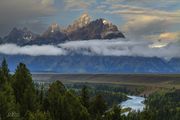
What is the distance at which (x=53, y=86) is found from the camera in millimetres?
97438

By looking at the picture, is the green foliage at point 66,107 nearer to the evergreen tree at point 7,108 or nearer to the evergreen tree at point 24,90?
the evergreen tree at point 24,90

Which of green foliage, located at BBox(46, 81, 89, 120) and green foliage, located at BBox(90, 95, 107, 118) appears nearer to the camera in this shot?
green foliage, located at BBox(46, 81, 89, 120)

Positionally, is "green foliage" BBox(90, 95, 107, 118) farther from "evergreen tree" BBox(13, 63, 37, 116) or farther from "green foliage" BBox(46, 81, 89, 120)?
"evergreen tree" BBox(13, 63, 37, 116)

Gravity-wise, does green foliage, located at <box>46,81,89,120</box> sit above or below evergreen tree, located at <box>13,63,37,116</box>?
below

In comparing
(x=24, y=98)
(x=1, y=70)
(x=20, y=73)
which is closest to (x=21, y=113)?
(x=24, y=98)

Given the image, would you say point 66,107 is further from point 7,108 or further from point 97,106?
point 7,108

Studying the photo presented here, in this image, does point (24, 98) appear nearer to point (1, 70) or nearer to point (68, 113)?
point (68, 113)

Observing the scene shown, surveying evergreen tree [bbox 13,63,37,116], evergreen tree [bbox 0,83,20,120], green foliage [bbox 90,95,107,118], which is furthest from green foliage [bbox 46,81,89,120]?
evergreen tree [bbox 0,83,20,120]

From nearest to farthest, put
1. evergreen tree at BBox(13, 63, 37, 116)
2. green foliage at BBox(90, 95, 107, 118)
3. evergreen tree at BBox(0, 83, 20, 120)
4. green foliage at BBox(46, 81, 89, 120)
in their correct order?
evergreen tree at BBox(0, 83, 20, 120) → evergreen tree at BBox(13, 63, 37, 116) → green foliage at BBox(46, 81, 89, 120) → green foliage at BBox(90, 95, 107, 118)

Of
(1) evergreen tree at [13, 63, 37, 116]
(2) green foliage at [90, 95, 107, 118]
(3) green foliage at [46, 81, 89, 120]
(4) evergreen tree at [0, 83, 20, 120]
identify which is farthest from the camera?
(2) green foliage at [90, 95, 107, 118]

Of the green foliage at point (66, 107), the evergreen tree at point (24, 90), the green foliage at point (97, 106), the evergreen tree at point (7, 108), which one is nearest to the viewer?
the evergreen tree at point (7, 108)

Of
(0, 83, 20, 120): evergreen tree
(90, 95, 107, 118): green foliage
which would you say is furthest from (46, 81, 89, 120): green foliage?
(0, 83, 20, 120): evergreen tree

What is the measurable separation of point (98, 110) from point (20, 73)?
66.7ft

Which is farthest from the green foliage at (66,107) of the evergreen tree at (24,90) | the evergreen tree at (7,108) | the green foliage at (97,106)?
the evergreen tree at (7,108)
